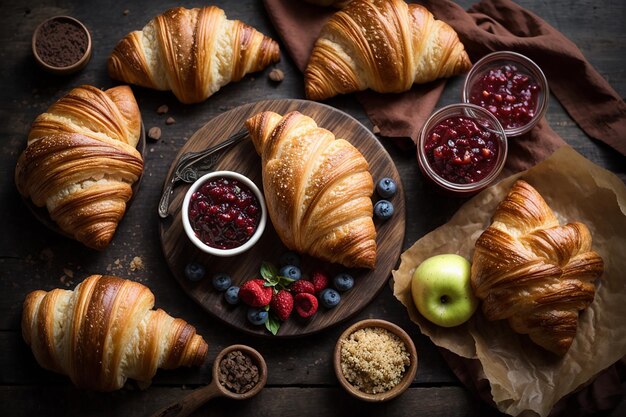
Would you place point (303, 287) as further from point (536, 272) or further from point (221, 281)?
point (536, 272)

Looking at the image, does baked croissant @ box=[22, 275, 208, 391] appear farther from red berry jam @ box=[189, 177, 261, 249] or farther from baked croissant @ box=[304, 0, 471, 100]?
baked croissant @ box=[304, 0, 471, 100]

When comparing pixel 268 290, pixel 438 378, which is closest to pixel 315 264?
pixel 268 290

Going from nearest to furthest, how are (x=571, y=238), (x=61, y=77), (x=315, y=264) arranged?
1. (x=571, y=238)
2. (x=315, y=264)
3. (x=61, y=77)

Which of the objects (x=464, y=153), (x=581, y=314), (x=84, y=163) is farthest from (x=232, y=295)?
(x=581, y=314)

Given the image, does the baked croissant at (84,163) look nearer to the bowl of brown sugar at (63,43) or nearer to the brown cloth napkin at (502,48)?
the bowl of brown sugar at (63,43)

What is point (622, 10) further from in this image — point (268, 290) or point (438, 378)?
point (268, 290)

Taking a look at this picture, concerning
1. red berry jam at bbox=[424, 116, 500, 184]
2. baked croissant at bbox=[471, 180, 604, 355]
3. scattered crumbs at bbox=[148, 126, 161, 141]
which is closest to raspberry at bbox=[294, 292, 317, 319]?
baked croissant at bbox=[471, 180, 604, 355]

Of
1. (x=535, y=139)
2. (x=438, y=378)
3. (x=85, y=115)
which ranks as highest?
(x=85, y=115)

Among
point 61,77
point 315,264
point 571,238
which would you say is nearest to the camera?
Result: point 571,238

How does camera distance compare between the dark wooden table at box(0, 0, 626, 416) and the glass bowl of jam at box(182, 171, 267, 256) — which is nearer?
the glass bowl of jam at box(182, 171, 267, 256)
